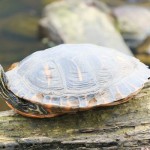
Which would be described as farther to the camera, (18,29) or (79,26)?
(18,29)

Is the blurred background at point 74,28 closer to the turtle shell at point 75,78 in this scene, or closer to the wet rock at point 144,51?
the wet rock at point 144,51

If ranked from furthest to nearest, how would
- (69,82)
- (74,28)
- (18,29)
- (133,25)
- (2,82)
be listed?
1. (18,29)
2. (133,25)
3. (74,28)
4. (2,82)
5. (69,82)

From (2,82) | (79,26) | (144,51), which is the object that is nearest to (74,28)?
(79,26)

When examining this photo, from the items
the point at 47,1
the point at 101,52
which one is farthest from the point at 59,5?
the point at 101,52

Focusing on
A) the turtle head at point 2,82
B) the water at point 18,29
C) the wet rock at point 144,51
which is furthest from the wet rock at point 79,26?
the turtle head at point 2,82

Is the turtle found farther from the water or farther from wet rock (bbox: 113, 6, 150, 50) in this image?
wet rock (bbox: 113, 6, 150, 50)

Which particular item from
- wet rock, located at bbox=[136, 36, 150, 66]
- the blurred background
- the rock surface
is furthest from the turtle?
wet rock, located at bbox=[136, 36, 150, 66]

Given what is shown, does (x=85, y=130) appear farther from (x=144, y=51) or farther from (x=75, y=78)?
(x=144, y=51)
